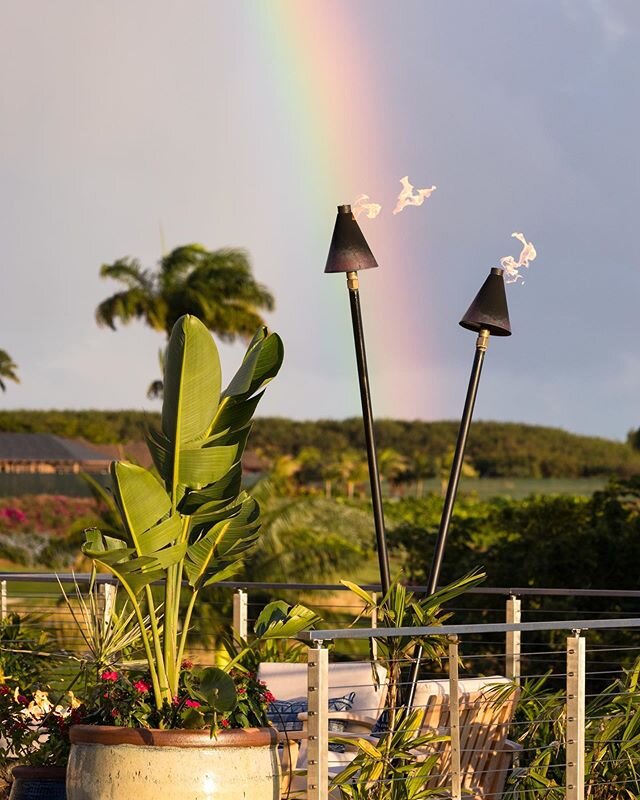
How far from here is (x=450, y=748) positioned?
17.9 feet

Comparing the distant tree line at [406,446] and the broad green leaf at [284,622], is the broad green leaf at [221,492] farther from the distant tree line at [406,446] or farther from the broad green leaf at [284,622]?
the distant tree line at [406,446]

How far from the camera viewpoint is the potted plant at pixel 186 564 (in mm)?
4531

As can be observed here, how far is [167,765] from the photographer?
14.8 ft

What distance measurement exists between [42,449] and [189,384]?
58.3 m

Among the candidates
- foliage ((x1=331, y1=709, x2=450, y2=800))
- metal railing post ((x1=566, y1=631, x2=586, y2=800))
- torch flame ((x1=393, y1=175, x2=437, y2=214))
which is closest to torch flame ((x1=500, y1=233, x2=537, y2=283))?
torch flame ((x1=393, y1=175, x2=437, y2=214))

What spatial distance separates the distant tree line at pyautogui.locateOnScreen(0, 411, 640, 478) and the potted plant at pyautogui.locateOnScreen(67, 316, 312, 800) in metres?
60.0

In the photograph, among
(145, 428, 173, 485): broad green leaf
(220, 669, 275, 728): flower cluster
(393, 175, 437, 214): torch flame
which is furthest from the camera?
(393, 175, 437, 214): torch flame

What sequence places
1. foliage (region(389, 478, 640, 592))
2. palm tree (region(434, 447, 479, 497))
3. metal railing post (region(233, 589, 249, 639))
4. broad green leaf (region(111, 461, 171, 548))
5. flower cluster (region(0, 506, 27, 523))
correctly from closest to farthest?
broad green leaf (region(111, 461, 171, 548))
metal railing post (region(233, 589, 249, 639))
foliage (region(389, 478, 640, 592))
flower cluster (region(0, 506, 27, 523))
palm tree (region(434, 447, 479, 497))

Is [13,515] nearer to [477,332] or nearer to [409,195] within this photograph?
[409,195]

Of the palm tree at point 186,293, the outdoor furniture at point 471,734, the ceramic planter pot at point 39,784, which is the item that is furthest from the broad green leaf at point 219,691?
the palm tree at point 186,293

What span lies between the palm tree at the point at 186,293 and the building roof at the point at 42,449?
22771 mm

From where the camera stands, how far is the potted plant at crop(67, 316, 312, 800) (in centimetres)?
453

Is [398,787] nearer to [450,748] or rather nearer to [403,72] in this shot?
[450,748]

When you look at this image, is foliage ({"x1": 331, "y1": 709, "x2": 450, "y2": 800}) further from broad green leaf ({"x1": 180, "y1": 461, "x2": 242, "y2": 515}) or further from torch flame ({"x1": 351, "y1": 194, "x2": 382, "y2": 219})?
torch flame ({"x1": 351, "y1": 194, "x2": 382, "y2": 219})
